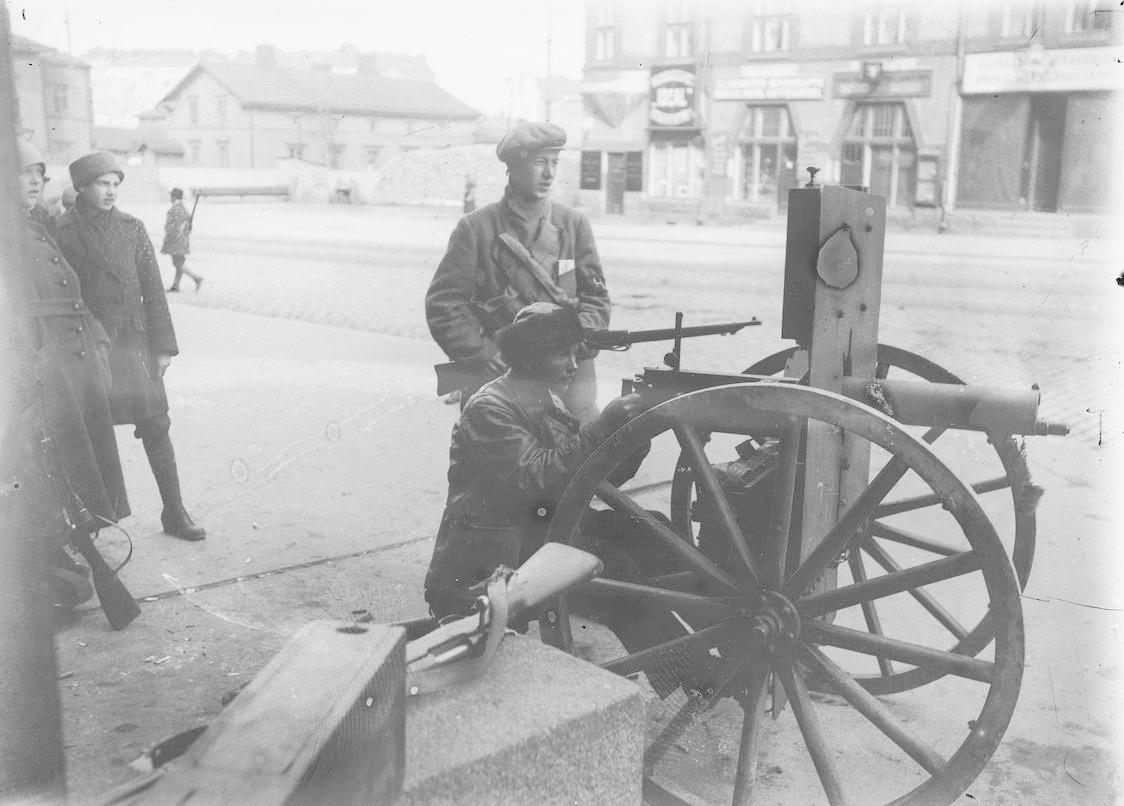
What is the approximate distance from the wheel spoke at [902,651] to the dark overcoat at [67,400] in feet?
7.12

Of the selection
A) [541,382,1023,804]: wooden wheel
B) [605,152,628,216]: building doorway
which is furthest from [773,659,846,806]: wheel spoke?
[605,152,628,216]: building doorway

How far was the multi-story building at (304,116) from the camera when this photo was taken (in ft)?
11.6

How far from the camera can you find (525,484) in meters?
2.76

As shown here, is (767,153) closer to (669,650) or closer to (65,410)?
(65,410)

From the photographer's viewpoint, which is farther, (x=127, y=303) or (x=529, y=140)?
(x=127, y=303)

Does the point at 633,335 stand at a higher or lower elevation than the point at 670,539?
higher

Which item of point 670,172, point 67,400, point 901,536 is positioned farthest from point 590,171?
point 901,536

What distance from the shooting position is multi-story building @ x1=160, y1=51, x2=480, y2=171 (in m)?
3.53

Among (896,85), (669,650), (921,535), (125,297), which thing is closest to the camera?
(669,650)

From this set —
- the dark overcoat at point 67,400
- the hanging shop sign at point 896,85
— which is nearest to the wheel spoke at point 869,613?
the dark overcoat at point 67,400

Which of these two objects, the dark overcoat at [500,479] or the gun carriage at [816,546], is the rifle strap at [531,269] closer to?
the dark overcoat at [500,479]

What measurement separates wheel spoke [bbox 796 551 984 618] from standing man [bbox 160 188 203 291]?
2.86m

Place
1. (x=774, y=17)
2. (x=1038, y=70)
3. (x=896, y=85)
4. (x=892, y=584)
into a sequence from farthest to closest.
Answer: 1. (x=896, y=85)
2. (x=1038, y=70)
3. (x=774, y=17)
4. (x=892, y=584)

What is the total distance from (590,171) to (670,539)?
15.6 meters
